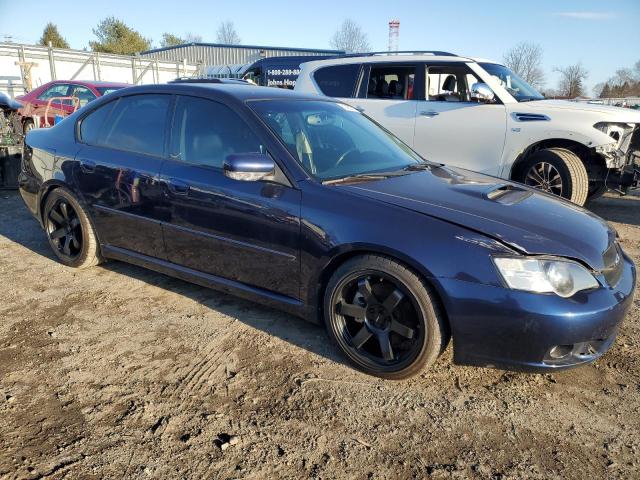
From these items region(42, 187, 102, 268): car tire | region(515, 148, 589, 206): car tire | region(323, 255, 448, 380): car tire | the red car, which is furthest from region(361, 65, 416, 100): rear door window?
the red car

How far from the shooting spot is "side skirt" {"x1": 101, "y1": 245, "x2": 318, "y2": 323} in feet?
9.91

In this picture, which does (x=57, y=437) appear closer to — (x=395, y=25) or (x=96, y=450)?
(x=96, y=450)

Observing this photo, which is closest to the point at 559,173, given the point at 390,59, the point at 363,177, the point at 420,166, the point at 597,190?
the point at 597,190

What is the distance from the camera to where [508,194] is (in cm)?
310

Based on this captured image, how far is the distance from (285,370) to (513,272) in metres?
1.33

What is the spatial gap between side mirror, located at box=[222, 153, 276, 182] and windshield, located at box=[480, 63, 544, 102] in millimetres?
4600

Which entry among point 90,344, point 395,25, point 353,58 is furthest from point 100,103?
point 395,25

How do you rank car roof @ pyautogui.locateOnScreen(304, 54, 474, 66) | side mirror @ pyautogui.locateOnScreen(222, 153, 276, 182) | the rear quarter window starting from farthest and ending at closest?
the rear quarter window < car roof @ pyautogui.locateOnScreen(304, 54, 474, 66) < side mirror @ pyautogui.locateOnScreen(222, 153, 276, 182)

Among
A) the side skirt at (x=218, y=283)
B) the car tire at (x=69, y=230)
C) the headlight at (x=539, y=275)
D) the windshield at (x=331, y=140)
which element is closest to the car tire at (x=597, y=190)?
the windshield at (x=331, y=140)

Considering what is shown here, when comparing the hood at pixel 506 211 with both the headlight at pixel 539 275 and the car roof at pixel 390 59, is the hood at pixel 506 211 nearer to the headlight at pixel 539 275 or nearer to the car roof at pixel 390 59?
the headlight at pixel 539 275

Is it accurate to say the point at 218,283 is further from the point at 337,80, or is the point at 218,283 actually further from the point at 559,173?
the point at 337,80

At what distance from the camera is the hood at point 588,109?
5.75m

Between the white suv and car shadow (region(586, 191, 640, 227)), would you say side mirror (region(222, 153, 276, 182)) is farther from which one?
car shadow (region(586, 191, 640, 227))

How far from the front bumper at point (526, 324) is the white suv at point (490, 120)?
3804mm
